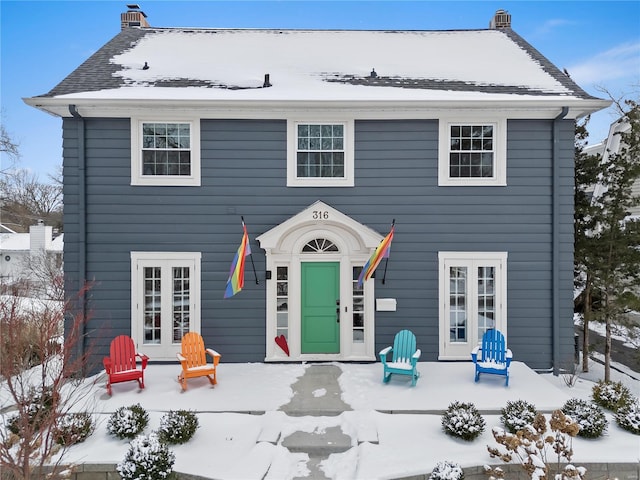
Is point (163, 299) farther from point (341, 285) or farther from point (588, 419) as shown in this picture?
point (588, 419)

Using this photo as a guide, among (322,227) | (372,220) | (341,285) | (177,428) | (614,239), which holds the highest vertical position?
(372,220)

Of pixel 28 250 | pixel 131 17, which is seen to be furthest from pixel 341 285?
pixel 28 250

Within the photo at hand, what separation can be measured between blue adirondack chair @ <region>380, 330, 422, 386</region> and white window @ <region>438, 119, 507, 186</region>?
3.24 metres

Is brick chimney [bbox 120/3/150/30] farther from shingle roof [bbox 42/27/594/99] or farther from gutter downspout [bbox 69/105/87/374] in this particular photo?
gutter downspout [bbox 69/105/87/374]

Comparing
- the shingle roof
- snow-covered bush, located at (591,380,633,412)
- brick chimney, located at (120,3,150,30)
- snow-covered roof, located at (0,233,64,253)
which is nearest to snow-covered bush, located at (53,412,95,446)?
the shingle roof

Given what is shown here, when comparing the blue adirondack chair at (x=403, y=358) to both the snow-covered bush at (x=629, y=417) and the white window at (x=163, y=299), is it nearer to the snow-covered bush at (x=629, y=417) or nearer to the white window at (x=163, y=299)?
the snow-covered bush at (x=629, y=417)

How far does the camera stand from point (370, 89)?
25.9 feet

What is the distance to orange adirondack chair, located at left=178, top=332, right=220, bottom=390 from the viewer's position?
6.46 meters

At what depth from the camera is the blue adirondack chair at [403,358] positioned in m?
6.62

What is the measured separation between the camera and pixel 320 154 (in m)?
7.82

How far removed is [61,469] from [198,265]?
3963mm

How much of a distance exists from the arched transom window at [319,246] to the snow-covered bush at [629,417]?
5.16 meters

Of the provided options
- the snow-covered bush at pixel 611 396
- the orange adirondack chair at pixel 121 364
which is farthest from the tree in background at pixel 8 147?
the snow-covered bush at pixel 611 396

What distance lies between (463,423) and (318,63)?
804 centimetres
